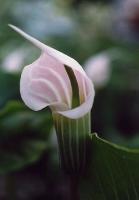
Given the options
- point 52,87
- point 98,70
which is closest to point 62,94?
point 52,87

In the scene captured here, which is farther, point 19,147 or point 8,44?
point 8,44

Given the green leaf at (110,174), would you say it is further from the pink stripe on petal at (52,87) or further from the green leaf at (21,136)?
the green leaf at (21,136)

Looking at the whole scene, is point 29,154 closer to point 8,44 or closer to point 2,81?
point 2,81

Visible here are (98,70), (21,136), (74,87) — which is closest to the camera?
(74,87)

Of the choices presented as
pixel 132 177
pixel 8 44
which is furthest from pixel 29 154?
pixel 8 44

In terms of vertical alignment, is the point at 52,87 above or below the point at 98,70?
above

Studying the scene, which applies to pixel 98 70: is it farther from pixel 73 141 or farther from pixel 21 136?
pixel 73 141
